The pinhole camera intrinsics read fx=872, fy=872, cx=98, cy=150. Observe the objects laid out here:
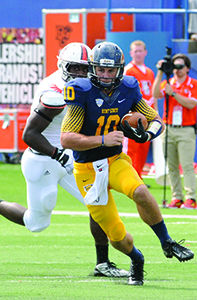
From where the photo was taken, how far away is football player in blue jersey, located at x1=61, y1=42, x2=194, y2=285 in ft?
19.4

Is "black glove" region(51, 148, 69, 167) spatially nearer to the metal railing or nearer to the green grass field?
the green grass field

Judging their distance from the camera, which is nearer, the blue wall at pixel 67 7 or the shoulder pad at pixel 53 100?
the shoulder pad at pixel 53 100

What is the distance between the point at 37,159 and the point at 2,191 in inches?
220

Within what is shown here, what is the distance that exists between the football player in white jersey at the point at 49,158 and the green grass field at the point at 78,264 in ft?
1.10

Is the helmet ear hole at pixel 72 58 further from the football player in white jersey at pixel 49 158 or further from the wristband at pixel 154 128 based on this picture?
the wristband at pixel 154 128

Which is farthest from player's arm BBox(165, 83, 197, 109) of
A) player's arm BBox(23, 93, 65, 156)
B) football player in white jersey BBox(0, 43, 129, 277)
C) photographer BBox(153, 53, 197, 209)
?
player's arm BBox(23, 93, 65, 156)

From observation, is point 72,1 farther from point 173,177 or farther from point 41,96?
point 41,96

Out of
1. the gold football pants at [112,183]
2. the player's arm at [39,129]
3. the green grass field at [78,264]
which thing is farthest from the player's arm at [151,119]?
the green grass field at [78,264]

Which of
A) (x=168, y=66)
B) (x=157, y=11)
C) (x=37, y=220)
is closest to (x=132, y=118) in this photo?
(x=37, y=220)

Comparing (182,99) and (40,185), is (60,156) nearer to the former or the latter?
(40,185)

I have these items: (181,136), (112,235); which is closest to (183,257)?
(112,235)

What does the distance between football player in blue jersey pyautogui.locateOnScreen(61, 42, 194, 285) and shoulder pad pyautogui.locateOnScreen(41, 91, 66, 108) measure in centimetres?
49

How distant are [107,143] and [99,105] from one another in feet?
0.98

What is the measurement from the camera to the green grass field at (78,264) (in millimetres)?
5742
